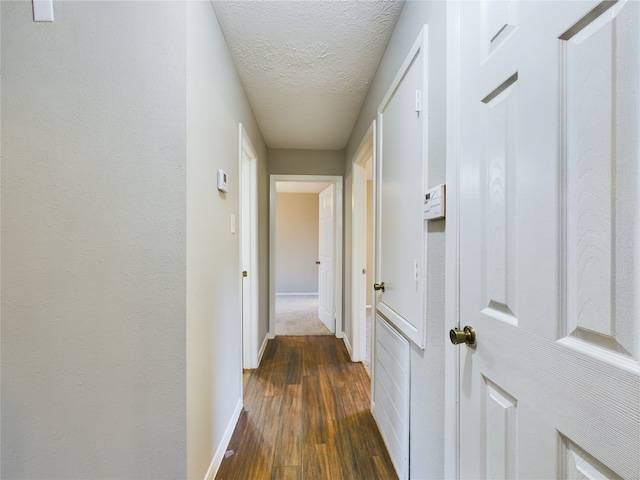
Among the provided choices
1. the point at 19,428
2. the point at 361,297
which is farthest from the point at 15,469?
the point at 361,297

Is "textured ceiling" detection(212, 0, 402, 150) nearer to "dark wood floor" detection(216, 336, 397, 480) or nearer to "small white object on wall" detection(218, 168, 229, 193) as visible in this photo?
"small white object on wall" detection(218, 168, 229, 193)

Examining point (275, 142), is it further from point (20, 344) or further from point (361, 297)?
point (20, 344)

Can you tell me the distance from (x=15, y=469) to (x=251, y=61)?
2336mm

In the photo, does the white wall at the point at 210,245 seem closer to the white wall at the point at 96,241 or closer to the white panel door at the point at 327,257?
the white wall at the point at 96,241

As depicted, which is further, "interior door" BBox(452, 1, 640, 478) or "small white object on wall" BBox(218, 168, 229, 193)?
"small white object on wall" BBox(218, 168, 229, 193)

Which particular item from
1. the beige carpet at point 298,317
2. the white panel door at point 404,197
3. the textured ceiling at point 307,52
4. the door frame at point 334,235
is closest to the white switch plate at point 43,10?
the textured ceiling at point 307,52

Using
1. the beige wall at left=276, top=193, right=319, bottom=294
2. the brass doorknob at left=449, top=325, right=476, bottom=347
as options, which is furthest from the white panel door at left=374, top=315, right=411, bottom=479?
the beige wall at left=276, top=193, right=319, bottom=294

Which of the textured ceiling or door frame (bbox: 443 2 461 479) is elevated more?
the textured ceiling

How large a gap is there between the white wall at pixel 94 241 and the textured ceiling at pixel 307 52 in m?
0.57

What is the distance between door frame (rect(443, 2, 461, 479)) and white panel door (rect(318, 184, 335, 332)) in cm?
262

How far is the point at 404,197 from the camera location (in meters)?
1.34

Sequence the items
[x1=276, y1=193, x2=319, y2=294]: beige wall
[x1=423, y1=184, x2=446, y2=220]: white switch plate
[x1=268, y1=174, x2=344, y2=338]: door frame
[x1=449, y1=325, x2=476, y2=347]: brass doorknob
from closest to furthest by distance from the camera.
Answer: [x1=449, y1=325, x2=476, y2=347]: brass doorknob → [x1=423, y1=184, x2=446, y2=220]: white switch plate → [x1=268, y1=174, x2=344, y2=338]: door frame → [x1=276, y1=193, x2=319, y2=294]: beige wall

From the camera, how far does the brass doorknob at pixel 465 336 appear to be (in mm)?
811

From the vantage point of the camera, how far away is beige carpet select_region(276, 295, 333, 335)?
3807 millimetres
